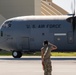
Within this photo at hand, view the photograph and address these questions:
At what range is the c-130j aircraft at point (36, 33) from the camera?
105 feet

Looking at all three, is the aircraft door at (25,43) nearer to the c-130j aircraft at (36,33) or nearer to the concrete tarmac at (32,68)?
the c-130j aircraft at (36,33)

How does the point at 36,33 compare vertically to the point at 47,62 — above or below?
below

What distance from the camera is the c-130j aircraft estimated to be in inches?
1261

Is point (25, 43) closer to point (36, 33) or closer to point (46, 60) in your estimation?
point (36, 33)

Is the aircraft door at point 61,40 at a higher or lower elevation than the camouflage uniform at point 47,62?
lower

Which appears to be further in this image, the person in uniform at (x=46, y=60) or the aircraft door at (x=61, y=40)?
the aircraft door at (x=61, y=40)

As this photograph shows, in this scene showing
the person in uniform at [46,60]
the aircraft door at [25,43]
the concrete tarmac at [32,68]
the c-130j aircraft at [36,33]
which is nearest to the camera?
the person in uniform at [46,60]

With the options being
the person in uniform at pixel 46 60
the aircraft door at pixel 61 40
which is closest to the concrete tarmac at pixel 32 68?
the person in uniform at pixel 46 60

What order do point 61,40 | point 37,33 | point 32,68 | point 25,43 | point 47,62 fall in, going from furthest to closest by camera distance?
1. point 25,43
2. point 37,33
3. point 61,40
4. point 32,68
5. point 47,62

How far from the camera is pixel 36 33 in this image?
32.7 m

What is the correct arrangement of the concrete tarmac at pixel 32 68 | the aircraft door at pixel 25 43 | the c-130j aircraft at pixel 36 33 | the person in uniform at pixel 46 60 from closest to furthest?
the person in uniform at pixel 46 60 → the concrete tarmac at pixel 32 68 → the c-130j aircraft at pixel 36 33 → the aircraft door at pixel 25 43

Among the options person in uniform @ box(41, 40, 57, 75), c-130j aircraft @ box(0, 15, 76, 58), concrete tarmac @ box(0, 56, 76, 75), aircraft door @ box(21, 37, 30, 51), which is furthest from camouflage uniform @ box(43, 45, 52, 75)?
aircraft door @ box(21, 37, 30, 51)

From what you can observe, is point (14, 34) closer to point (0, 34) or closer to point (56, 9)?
point (0, 34)

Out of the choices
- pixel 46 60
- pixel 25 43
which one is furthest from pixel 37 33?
pixel 46 60
